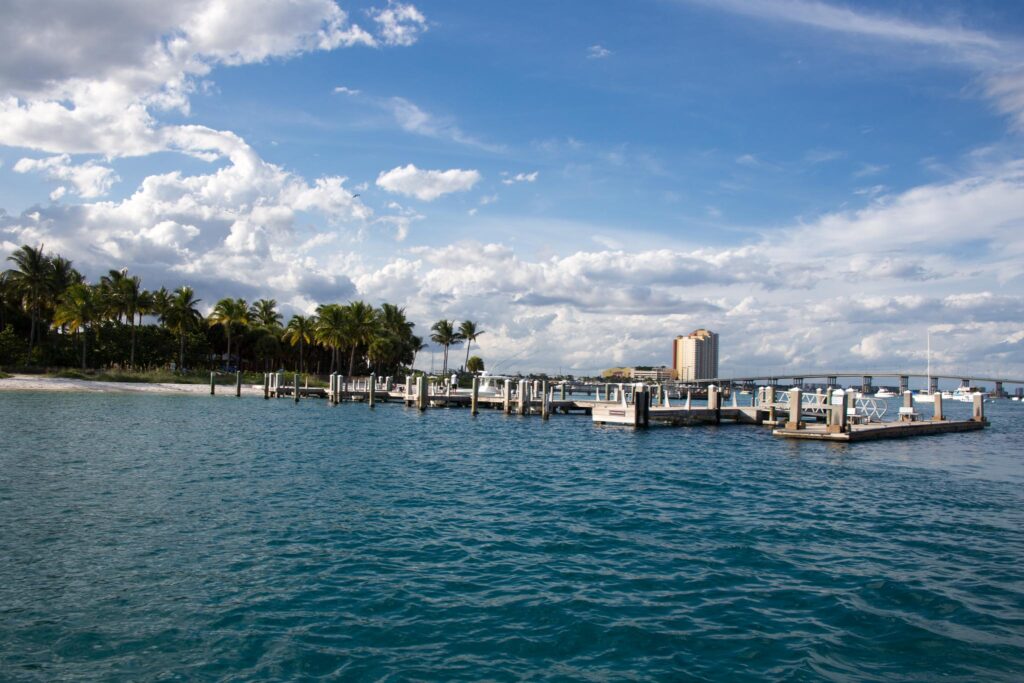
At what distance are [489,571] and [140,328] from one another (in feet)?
288

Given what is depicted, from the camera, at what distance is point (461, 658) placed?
884 cm

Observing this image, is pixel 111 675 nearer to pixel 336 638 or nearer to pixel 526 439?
pixel 336 638

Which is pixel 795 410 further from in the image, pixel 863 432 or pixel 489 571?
pixel 489 571

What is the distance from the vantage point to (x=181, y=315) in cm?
8675

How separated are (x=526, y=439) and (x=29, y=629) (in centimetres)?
3062

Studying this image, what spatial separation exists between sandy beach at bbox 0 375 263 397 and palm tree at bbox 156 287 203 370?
12.6 metres

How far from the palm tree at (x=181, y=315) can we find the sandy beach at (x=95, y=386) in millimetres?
12584

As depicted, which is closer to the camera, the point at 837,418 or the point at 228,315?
the point at 837,418

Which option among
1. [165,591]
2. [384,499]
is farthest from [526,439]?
[165,591]

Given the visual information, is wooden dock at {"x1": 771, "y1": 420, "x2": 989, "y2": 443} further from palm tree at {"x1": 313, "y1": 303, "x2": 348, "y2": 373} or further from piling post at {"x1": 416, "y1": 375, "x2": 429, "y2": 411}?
palm tree at {"x1": 313, "y1": 303, "x2": 348, "y2": 373}

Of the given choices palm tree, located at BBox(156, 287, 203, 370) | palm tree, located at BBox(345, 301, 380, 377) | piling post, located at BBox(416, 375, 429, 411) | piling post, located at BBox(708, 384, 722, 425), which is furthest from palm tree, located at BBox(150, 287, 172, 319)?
piling post, located at BBox(708, 384, 722, 425)

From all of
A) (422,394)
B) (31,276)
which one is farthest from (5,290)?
(422,394)

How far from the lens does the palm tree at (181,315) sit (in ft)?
284

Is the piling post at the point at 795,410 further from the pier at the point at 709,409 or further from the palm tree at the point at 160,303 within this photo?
the palm tree at the point at 160,303
